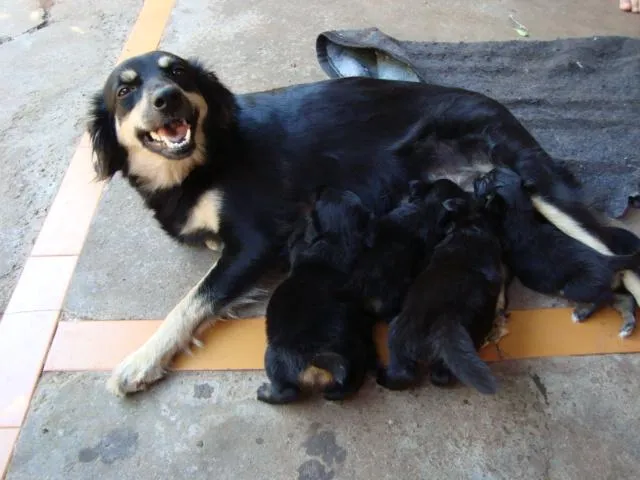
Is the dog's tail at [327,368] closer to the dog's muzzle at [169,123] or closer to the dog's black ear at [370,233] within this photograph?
the dog's black ear at [370,233]

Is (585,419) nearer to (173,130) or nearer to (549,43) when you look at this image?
(173,130)

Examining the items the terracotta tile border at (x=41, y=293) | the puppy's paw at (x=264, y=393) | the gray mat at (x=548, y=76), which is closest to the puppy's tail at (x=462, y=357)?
the puppy's paw at (x=264, y=393)

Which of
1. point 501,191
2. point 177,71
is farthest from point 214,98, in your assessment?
point 501,191

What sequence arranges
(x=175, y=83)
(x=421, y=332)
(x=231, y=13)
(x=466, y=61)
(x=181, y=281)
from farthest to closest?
(x=231, y=13) → (x=466, y=61) → (x=181, y=281) → (x=175, y=83) → (x=421, y=332)

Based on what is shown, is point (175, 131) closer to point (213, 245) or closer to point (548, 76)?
point (213, 245)

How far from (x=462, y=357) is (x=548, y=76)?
2.20 m

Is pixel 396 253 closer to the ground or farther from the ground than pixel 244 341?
farther from the ground

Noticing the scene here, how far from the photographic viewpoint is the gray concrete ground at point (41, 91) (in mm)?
2990

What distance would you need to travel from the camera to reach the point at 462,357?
1.86 m

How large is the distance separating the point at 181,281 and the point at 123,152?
57cm

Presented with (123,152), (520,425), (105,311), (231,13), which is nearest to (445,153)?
(520,425)

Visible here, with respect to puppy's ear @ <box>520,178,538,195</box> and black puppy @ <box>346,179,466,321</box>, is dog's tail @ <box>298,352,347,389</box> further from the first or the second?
puppy's ear @ <box>520,178,538,195</box>

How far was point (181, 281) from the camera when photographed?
2.65 metres

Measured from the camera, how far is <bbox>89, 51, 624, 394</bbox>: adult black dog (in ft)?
8.01
